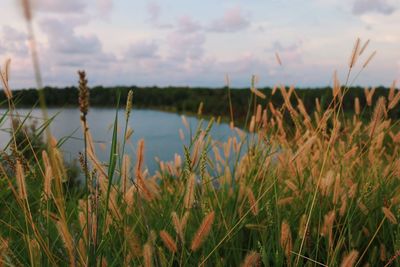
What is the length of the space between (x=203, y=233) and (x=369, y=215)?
4.84 ft

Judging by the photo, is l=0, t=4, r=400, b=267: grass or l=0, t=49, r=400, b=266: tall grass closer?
l=0, t=4, r=400, b=267: grass

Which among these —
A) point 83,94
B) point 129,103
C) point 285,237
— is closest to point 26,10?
point 83,94

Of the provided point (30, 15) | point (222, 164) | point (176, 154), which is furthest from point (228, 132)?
point (30, 15)

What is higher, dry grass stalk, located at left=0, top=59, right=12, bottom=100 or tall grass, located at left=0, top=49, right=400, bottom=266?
dry grass stalk, located at left=0, top=59, right=12, bottom=100

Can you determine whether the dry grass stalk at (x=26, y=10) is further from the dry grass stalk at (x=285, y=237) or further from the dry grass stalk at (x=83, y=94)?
the dry grass stalk at (x=285, y=237)

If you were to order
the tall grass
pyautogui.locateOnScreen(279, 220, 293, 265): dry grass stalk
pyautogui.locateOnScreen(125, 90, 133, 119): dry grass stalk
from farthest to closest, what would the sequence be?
the tall grass → pyautogui.locateOnScreen(279, 220, 293, 265): dry grass stalk → pyautogui.locateOnScreen(125, 90, 133, 119): dry grass stalk

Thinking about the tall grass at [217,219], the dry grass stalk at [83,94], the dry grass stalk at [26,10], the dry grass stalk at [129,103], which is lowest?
the tall grass at [217,219]

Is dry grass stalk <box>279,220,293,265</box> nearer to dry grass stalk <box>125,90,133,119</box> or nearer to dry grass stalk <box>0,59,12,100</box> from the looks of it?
dry grass stalk <box>125,90,133,119</box>

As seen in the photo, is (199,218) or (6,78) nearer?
(6,78)

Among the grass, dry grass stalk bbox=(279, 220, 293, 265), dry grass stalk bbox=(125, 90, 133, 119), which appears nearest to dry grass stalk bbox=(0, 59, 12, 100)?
the grass

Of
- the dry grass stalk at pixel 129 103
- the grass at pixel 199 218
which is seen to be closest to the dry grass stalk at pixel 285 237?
the grass at pixel 199 218

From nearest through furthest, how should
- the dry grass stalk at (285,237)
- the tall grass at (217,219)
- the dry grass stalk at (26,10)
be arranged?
the dry grass stalk at (26,10) < the dry grass stalk at (285,237) < the tall grass at (217,219)

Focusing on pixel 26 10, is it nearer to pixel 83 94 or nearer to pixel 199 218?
pixel 83 94

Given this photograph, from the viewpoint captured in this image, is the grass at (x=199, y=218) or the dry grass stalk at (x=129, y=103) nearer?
the dry grass stalk at (x=129, y=103)
